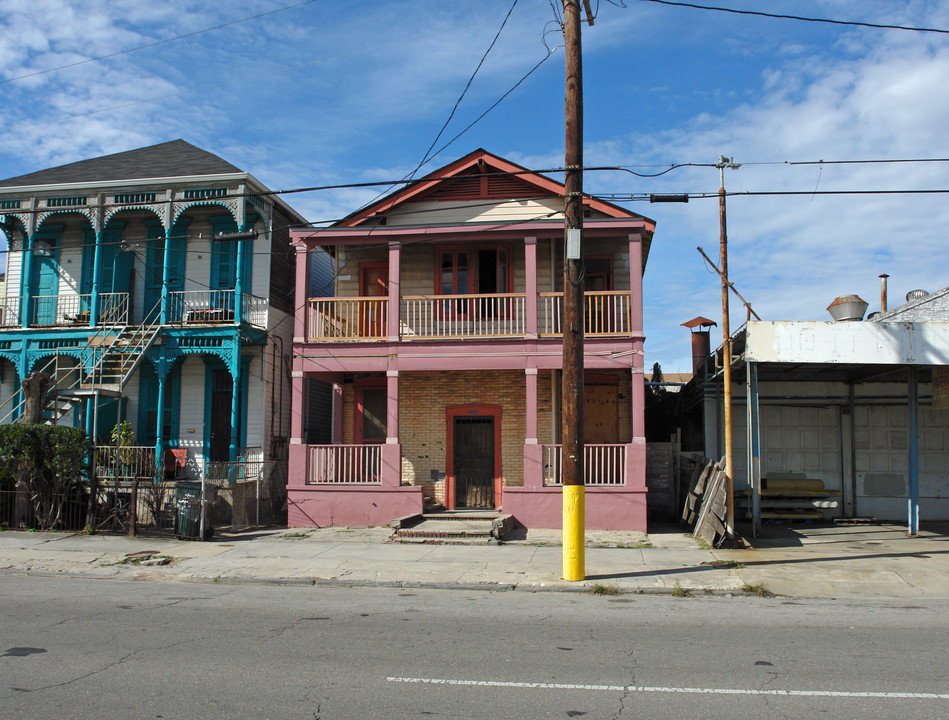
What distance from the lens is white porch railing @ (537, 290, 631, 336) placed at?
16.0m

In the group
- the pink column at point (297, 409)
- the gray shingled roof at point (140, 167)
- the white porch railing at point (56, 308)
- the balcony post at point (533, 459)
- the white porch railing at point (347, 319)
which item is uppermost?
the gray shingled roof at point (140, 167)

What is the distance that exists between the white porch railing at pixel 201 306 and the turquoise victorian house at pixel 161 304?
38mm

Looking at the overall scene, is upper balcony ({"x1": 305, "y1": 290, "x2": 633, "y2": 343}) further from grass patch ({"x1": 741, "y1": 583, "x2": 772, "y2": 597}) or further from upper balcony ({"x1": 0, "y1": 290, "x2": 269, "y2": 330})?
grass patch ({"x1": 741, "y1": 583, "x2": 772, "y2": 597})

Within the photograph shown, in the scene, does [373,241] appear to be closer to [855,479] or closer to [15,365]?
[15,365]

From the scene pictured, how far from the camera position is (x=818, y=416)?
1712 centimetres

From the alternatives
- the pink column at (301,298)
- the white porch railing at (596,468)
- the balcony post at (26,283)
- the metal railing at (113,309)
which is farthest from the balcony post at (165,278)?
the white porch railing at (596,468)

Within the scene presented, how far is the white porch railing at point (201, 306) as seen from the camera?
18594 millimetres

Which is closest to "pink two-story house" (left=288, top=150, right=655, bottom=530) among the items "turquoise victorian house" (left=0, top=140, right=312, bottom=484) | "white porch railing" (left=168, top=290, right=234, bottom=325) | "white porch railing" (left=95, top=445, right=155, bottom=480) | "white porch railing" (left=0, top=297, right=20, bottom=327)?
"turquoise victorian house" (left=0, top=140, right=312, bottom=484)

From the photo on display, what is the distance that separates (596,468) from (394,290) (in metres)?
Answer: 5.81

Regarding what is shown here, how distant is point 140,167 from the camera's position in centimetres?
2011

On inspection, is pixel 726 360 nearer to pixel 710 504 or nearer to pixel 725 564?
pixel 710 504

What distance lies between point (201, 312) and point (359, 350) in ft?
17.2

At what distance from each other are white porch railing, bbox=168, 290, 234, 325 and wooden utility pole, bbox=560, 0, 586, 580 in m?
10.8

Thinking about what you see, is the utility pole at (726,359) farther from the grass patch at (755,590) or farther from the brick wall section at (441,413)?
the brick wall section at (441,413)
